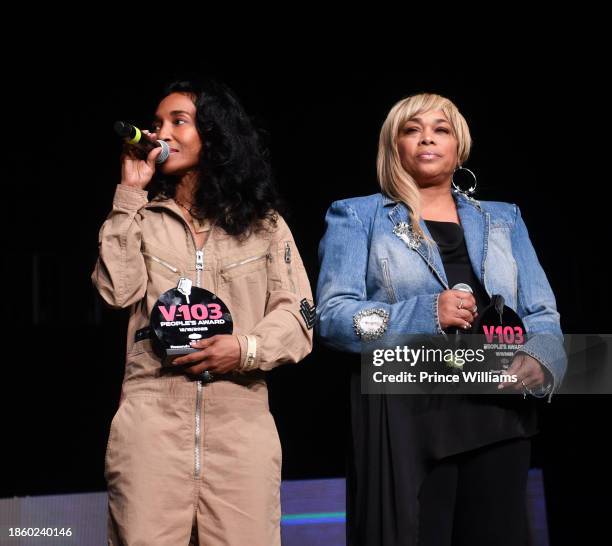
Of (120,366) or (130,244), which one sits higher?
(130,244)

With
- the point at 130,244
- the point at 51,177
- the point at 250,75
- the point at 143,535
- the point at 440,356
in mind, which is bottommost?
the point at 143,535

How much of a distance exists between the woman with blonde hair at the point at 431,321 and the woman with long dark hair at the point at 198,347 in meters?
0.14

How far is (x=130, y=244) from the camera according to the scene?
7.16 ft

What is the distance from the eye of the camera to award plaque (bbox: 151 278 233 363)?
2.13 meters

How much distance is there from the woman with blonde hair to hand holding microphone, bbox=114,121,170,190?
437mm

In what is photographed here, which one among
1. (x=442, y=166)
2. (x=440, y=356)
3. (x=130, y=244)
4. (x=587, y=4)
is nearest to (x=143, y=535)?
(x=130, y=244)

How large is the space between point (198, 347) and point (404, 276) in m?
0.50

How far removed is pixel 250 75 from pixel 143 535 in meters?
2.13

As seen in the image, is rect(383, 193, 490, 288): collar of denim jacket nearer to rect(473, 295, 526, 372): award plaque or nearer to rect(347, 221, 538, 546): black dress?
rect(473, 295, 526, 372): award plaque

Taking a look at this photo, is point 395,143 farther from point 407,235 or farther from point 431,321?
point 431,321

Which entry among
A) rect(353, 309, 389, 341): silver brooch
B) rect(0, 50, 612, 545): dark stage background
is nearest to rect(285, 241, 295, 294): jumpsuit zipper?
rect(353, 309, 389, 341): silver brooch

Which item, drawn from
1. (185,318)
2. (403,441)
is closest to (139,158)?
(185,318)

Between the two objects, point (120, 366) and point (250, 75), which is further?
point (120, 366)

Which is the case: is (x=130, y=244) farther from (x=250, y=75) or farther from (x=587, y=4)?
(x=587, y=4)
